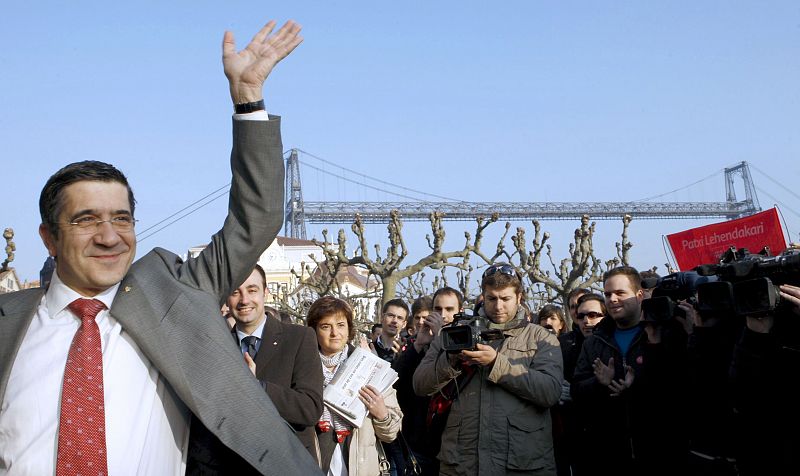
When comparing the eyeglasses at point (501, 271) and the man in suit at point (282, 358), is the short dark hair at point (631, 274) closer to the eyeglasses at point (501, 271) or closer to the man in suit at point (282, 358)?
the eyeglasses at point (501, 271)

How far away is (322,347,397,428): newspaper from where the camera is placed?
17.3 ft

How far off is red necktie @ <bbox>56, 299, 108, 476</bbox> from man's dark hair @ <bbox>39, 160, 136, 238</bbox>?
41 centimetres

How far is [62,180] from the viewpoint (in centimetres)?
265

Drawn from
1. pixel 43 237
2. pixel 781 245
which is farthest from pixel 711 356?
pixel 43 237

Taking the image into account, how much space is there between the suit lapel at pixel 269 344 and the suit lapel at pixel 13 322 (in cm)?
206

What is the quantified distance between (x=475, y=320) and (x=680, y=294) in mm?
1377

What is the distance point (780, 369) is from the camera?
4.55 meters

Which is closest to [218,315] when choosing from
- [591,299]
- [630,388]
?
[630,388]

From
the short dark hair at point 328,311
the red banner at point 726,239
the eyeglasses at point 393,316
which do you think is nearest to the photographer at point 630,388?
the red banner at point 726,239

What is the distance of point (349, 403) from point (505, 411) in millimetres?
987

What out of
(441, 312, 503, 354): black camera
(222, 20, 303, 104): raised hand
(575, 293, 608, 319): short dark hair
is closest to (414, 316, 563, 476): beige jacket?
(441, 312, 503, 354): black camera

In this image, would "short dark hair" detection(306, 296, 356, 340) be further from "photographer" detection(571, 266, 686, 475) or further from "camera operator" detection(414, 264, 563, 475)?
"photographer" detection(571, 266, 686, 475)

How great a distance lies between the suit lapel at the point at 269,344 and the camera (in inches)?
184

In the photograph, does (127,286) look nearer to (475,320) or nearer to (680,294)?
(475,320)
